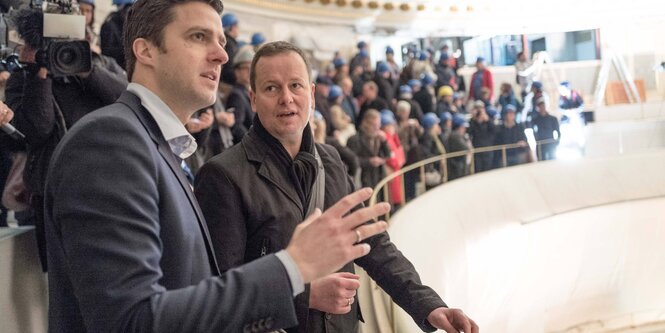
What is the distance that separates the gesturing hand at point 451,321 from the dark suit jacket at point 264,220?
0.08 feet

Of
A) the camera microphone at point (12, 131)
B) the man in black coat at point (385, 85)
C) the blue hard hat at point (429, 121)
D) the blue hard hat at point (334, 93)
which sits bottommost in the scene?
the blue hard hat at point (429, 121)

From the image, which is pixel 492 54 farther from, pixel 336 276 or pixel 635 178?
pixel 336 276

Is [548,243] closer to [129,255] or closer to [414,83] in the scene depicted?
[414,83]

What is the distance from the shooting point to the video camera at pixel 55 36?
2400 millimetres

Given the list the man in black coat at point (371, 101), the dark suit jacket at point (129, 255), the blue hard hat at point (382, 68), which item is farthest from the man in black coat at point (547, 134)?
the dark suit jacket at point (129, 255)

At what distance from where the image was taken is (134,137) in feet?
4.03

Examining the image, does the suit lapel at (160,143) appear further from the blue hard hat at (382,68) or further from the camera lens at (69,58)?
the blue hard hat at (382,68)

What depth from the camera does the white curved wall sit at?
13.2 ft

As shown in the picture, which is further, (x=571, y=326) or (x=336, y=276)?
(x=571, y=326)

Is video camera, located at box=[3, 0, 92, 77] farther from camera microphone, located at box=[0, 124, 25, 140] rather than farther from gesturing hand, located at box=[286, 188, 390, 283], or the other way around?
gesturing hand, located at box=[286, 188, 390, 283]

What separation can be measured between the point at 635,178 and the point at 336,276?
553 centimetres

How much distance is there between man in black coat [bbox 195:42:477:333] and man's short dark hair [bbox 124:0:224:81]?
18.7 inches

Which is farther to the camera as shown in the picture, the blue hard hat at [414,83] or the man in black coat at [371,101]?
the blue hard hat at [414,83]

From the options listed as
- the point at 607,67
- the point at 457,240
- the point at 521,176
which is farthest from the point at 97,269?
the point at 521,176
